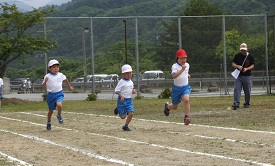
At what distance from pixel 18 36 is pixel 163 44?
6815 millimetres

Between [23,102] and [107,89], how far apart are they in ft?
18.2

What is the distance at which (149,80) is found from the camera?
3500cm

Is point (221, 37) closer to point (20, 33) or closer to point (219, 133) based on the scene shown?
point (20, 33)

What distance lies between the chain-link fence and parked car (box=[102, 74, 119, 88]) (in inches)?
12.9

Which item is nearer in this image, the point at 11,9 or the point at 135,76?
the point at 11,9

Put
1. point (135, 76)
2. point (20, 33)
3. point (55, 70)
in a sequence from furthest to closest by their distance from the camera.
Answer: point (135, 76)
point (20, 33)
point (55, 70)

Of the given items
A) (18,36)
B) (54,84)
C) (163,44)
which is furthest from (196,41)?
(54,84)

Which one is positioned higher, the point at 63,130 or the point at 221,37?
the point at 221,37

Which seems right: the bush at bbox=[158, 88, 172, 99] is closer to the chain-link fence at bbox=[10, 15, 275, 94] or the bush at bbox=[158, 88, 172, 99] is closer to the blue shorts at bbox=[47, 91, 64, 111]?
the chain-link fence at bbox=[10, 15, 275, 94]

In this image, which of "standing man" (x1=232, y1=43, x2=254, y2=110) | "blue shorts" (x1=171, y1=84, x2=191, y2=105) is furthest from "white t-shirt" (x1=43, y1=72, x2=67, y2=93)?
"standing man" (x1=232, y1=43, x2=254, y2=110)

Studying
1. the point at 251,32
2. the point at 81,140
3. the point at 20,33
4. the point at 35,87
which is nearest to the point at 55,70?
the point at 81,140

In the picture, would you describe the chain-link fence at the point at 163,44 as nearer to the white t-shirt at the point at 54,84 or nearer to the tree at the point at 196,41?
the tree at the point at 196,41

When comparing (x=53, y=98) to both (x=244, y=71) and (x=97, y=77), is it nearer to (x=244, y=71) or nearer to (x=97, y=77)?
(x=244, y=71)

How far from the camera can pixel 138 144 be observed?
466 inches
